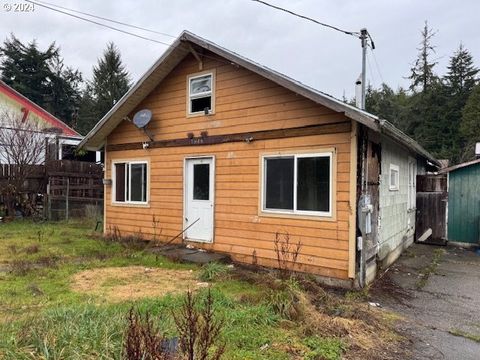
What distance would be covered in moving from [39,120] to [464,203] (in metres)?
17.8

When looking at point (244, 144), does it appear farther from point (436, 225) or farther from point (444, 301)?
point (436, 225)

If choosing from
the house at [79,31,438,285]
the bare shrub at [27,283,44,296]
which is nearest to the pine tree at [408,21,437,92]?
the house at [79,31,438,285]

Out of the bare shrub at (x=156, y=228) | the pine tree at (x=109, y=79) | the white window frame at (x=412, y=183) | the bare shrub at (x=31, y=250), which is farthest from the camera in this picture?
the pine tree at (x=109, y=79)

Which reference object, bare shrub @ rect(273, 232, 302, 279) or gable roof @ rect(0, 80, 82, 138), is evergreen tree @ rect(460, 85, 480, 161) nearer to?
bare shrub @ rect(273, 232, 302, 279)

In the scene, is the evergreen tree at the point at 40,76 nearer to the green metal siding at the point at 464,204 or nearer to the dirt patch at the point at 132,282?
the dirt patch at the point at 132,282

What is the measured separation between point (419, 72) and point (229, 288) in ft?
111

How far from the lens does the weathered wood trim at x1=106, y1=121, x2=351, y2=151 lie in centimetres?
619

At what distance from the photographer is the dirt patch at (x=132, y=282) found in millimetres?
5316

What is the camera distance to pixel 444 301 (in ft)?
18.8

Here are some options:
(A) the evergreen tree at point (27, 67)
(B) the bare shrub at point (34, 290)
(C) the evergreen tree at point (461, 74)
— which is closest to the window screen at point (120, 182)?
(B) the bare shrub at point (34, 290)

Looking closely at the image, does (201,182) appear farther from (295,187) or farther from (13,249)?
(13,249)

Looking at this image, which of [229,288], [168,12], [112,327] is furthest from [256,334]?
[168,12]

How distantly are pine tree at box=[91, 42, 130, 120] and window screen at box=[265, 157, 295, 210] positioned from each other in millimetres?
29857

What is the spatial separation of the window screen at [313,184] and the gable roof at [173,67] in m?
1.05
